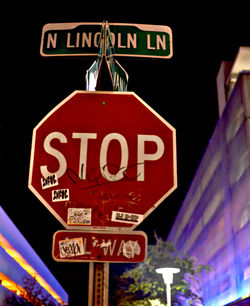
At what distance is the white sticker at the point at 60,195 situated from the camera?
2000 mm

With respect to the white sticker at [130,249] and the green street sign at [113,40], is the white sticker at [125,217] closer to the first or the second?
the white sticker at [130,249]

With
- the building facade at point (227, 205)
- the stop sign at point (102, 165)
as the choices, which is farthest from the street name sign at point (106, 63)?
the building facade at point (227, 205)

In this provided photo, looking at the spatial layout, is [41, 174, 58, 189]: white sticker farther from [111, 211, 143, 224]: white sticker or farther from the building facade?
the building facade

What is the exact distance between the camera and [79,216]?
1.93 m

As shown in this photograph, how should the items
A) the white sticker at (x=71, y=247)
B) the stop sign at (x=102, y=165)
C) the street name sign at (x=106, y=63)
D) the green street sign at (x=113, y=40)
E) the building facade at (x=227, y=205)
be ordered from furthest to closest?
the building facade at (x=227, y=205) < the green street sign at (x=113, y=40) < the street name sign at (x=106, y=63) < the stop sign at (x=102, y=165) < the white sticker at (x=71, y=247)

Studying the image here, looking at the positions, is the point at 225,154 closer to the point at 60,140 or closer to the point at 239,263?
the point at 239,263

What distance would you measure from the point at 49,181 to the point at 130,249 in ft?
1.75

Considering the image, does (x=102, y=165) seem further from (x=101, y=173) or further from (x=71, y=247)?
(x=71, y=247)

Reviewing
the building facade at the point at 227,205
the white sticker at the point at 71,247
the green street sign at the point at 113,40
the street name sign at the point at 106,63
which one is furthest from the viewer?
the building facade at the point at 227,205

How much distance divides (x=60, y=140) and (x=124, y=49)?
0.91 meters

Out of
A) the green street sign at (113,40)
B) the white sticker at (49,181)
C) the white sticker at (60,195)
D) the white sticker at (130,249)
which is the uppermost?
the green street sign at (113,40)

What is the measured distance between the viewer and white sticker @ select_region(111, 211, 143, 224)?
1.95 m

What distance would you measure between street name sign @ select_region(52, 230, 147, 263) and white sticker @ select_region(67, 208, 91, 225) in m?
0.05

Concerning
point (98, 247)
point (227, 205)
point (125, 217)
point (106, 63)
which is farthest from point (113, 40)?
point (227, 205)
